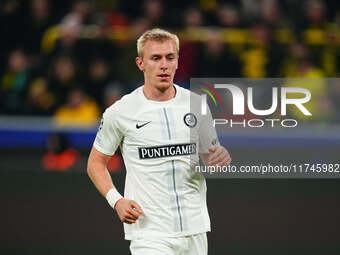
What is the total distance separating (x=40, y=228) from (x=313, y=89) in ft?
14.3

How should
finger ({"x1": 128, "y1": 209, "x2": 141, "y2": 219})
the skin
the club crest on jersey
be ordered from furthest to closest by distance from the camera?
the club crest on jersey → the skin → finger ({"x1": 128, "y1": 209, "x2": 141, "y2": 219})

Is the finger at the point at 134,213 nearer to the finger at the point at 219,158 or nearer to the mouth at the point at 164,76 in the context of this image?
the finger at the point at 219,158

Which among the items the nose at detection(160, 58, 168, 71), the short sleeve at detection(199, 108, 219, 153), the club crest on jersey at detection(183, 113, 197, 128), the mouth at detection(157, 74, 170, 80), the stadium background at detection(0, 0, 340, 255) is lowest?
the stadium background at detection(0, 0, 340, 255)

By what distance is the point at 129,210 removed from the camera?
448cm

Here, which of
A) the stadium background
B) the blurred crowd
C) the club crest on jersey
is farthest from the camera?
the blurred crowd

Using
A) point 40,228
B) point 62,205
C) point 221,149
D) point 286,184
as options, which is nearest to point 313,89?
point 286,184

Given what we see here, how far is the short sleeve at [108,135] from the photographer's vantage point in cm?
473

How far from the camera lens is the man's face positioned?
463cm

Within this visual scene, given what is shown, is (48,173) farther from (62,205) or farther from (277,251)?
(277,251)

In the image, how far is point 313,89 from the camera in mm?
10773

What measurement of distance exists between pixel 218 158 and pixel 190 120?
0.27 meters

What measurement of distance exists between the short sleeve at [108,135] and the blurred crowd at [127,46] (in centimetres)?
706

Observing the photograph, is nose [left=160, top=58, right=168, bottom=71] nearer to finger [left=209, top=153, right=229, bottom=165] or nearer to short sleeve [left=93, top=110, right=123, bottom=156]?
short sleeve [left=93, top=110, right=123, bottom=156]

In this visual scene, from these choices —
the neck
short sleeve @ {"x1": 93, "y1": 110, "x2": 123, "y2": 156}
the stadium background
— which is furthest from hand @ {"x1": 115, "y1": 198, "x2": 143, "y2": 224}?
the stadium background
